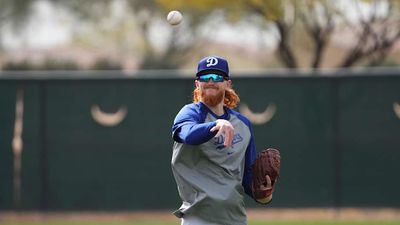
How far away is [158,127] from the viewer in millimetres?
15484

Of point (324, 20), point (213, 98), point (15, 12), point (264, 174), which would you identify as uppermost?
point (15, 12)

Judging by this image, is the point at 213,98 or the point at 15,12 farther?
the point at 15,12

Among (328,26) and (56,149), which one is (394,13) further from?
(56,149)

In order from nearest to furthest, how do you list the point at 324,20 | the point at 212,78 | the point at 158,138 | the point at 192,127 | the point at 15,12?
1. the point at 192,127
2. the point at 212,78
3. the point at 158,138
4. the point at 324,20
5. the point at 15,12

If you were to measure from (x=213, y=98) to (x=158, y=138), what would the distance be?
9.26m

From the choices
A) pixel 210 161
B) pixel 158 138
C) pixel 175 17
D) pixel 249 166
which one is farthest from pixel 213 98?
pixel 158 138

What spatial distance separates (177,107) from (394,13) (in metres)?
9.40

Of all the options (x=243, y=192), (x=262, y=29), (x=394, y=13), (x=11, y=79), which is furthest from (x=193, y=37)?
(x=243, y=192)

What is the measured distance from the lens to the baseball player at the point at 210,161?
243 inches

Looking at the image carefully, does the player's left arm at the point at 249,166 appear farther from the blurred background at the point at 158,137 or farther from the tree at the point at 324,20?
the tree at the point at 324,20

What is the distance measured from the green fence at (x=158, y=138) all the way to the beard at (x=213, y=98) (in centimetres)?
896

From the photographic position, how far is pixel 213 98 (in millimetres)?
6191

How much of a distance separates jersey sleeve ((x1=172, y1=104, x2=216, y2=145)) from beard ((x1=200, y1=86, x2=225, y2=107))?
7cm

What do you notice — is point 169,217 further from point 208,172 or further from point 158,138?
point 208,172
